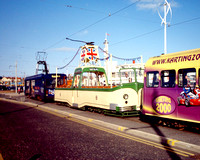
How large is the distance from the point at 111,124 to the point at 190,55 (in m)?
4.37

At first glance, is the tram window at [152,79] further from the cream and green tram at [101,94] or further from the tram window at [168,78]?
the cream and green tram at [101,94]

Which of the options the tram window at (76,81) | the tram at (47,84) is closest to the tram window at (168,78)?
the tram window at (76,81)

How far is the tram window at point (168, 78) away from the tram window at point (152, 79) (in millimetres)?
304

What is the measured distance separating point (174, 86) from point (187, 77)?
2.11 ft

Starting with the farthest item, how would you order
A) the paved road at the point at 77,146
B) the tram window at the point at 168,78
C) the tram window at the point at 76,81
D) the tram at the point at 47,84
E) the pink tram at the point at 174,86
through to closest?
the tram at the point at 47,84, the tram window at the point at 76,81, the tram window at the point at 168,78, the pink tram at the point at 174,86, the paved road at the point at 77,146

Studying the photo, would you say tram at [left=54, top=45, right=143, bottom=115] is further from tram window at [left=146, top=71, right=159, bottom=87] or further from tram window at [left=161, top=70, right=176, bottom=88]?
tram window at [left=161, top=70, right=176, bottom=88]

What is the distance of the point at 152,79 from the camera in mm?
9508

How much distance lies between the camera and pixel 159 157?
5.36m

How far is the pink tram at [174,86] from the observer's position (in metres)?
7.71

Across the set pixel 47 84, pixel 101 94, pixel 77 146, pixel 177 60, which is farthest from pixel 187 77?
pixel 47 84

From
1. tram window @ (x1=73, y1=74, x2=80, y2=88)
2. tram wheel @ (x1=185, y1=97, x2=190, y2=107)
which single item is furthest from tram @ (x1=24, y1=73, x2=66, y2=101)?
tram wheel @ (x1=185, y1=97, x2=190, y2=107)

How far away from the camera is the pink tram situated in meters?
7.71

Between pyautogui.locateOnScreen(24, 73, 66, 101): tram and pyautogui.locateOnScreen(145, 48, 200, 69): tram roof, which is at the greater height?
pyautogui.locateOnScreen(145, 48, 200, 69): tram roof

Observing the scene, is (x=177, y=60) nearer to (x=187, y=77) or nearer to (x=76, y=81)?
(x=187, y=77)
